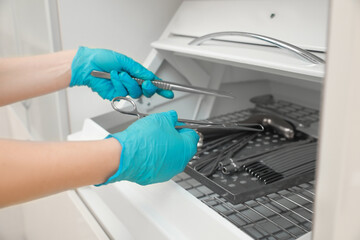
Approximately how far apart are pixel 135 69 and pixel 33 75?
11.6 inches

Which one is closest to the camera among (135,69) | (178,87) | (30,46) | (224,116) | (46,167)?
(46,167)

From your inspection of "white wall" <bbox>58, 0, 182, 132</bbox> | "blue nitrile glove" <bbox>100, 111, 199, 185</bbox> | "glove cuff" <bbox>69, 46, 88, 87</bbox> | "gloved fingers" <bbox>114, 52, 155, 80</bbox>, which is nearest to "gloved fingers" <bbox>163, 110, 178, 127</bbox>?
"blue nitrile glove" <bbox>100, 111, 199, 185</bbox>

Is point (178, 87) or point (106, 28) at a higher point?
point (106, 28)

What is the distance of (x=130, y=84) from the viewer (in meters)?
0.95

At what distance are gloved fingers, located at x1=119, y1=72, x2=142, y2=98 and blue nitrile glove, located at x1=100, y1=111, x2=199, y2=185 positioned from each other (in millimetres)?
243

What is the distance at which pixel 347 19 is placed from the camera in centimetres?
33

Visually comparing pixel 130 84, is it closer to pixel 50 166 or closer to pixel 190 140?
pixel 190 140

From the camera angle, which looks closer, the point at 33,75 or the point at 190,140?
the point at 190,140

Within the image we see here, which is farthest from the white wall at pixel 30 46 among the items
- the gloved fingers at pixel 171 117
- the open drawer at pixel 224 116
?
the gloved fingers at pixel 171 117

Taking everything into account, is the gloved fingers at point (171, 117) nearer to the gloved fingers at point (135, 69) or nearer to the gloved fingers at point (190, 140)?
the gloved fingers at point (190, 140)

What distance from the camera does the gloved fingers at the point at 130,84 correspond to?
3.06ft

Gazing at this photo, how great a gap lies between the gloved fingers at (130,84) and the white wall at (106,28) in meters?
0.31

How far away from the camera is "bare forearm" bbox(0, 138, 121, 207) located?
545mm

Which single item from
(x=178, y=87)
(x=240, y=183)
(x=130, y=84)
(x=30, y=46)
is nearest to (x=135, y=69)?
(x=130, y=84)
